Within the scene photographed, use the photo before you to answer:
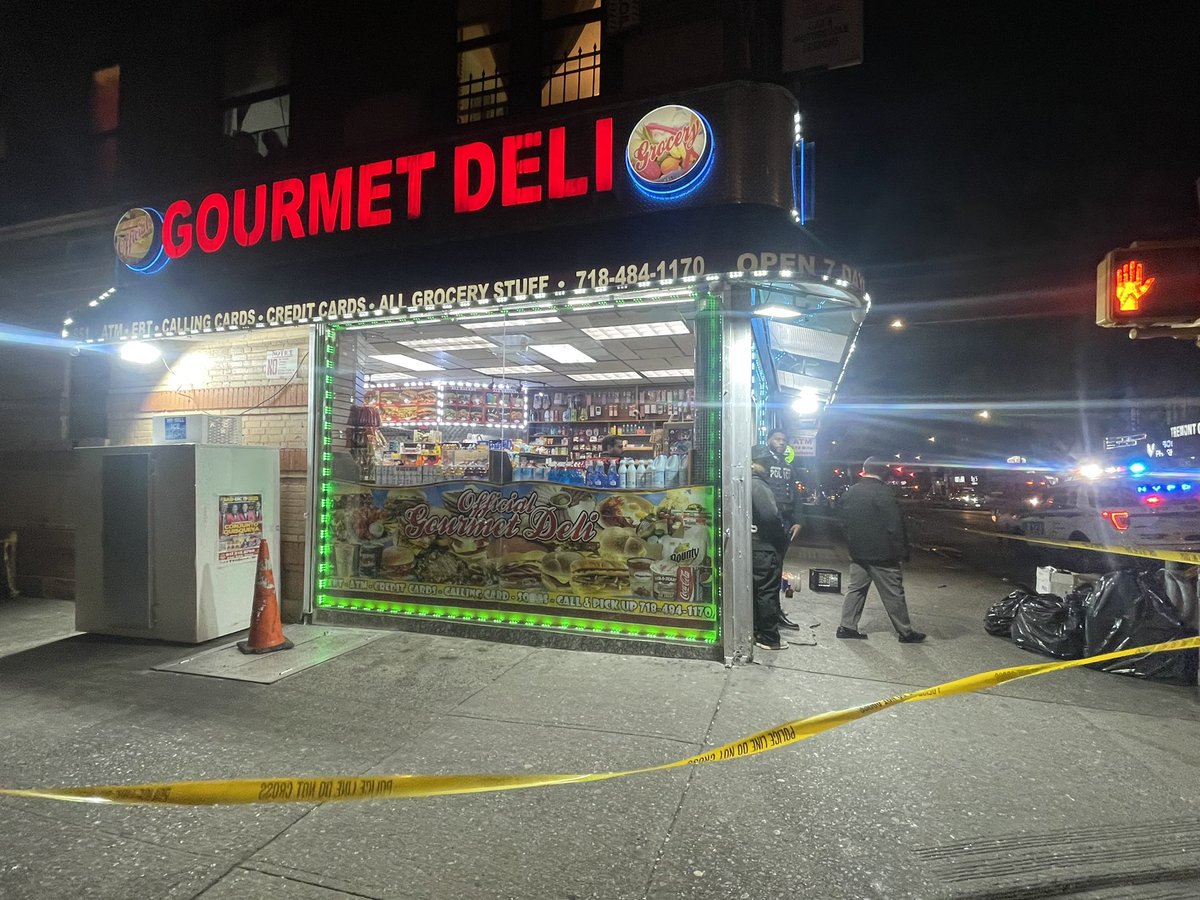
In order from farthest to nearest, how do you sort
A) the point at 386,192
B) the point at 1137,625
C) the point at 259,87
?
the point at 259,87
the point at 386,192
the point at 1137,625

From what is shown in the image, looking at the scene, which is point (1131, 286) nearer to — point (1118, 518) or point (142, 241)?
point (1118, 518)

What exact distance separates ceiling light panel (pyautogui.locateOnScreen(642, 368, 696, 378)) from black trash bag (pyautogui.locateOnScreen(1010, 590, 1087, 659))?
5.80m

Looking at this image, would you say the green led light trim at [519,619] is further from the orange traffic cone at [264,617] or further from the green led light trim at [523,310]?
the green led light trim at [523,310]

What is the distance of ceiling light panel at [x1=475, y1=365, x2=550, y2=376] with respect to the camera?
10.6 meters

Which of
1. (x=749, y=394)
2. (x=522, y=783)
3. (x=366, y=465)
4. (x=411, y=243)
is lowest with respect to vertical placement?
(x=522, y=783)

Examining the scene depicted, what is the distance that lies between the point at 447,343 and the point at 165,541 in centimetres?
402

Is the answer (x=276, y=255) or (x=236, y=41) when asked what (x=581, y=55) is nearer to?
(x=276, y=255)

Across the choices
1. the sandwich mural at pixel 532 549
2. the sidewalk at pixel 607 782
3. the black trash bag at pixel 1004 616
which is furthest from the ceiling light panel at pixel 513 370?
the black trash bag at pixel 1004 616

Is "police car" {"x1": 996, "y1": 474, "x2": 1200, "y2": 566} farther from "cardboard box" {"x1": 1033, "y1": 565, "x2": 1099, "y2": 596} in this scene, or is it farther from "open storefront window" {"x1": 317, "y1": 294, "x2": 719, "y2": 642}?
"open storefront window" {"x1": 317, "y1": 294, "x2": 719, "y2": 642}

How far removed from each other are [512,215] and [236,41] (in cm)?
646

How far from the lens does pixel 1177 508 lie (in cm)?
1014

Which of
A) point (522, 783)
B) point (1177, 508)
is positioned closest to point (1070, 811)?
point (522, 783)

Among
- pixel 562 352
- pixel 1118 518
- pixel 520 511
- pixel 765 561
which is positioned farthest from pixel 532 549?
pixel 1118 518

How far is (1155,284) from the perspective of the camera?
485 centimetres
